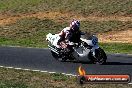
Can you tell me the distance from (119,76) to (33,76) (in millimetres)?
3433

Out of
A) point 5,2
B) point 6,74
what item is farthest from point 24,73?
point 5,2

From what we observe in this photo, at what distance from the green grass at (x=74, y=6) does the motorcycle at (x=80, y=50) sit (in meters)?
18.1

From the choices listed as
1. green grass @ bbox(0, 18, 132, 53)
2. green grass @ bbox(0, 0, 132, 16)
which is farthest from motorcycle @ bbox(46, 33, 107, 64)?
green grass @ bbox(0, 0, 132, 16)

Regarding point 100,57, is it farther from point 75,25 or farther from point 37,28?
point 37,28

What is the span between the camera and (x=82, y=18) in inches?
1597

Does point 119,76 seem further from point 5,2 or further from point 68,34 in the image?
point 5,2

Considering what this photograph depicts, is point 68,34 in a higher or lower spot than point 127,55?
higher

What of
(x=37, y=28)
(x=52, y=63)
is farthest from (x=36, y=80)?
(x=37, y=28)

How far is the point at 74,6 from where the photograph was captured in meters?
44.1

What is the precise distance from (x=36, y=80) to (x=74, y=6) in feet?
86.8

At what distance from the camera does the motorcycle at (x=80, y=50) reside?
71.6 ft

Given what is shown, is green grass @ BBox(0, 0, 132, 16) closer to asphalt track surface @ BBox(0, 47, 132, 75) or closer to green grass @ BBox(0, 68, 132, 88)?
asphalt track surface @ BBox(0, 47, 132, 75)

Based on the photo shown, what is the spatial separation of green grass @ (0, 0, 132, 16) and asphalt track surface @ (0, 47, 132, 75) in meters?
16.1

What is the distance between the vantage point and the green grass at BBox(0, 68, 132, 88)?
55.5ft
